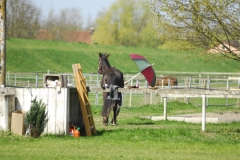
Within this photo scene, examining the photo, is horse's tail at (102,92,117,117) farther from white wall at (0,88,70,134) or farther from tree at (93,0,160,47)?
tree at (93,0,160,47)

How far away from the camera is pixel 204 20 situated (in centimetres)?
1639

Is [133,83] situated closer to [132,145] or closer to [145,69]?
[145,69]

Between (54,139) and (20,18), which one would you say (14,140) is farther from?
(20,18)

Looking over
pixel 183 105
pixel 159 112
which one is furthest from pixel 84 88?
pixel 183 105

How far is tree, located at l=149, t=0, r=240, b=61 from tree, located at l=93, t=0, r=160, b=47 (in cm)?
7500

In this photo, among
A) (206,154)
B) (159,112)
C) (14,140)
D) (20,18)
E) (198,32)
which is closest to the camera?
(206,154)

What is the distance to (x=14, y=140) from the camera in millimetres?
14219

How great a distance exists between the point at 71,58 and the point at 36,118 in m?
49.9

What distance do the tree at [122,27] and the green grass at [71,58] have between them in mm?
14344

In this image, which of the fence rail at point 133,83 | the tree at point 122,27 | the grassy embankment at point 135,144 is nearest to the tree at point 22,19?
the tree at point 122,27

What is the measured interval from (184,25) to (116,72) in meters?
3.20

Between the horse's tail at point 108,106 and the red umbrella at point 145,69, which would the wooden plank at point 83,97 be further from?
the red umbrella at point 145,69

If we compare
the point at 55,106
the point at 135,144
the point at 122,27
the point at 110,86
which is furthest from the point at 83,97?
the point at 122,27

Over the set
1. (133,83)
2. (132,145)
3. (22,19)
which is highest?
(22,19)
